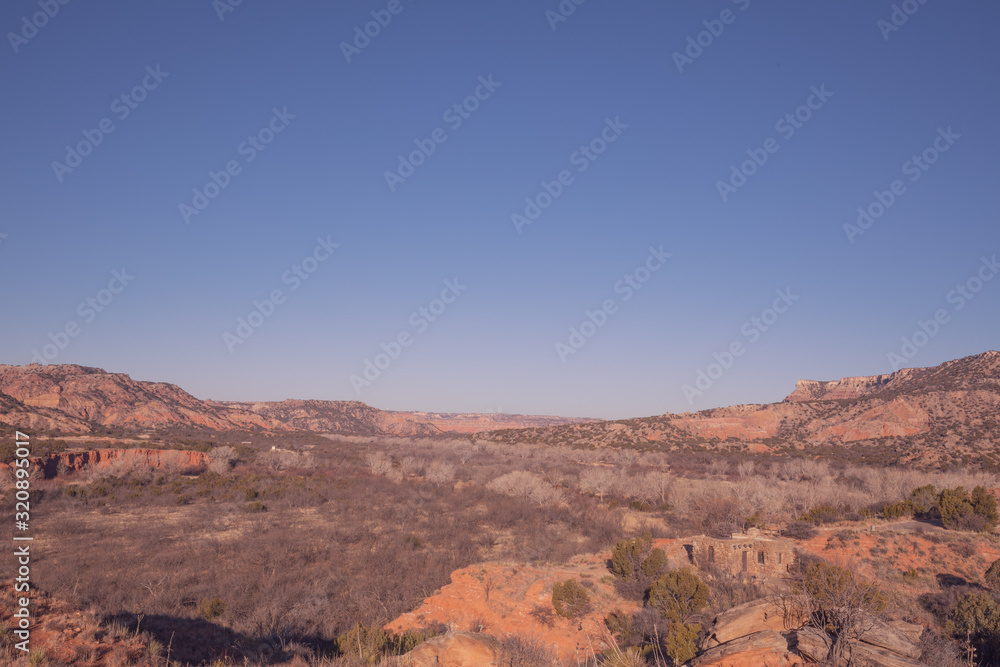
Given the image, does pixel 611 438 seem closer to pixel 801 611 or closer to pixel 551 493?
pixel 551 493

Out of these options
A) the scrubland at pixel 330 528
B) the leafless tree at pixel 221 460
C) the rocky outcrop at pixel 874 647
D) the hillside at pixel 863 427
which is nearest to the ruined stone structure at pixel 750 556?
the scrubland at pixel 330 528

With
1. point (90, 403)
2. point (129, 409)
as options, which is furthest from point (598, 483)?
point (129, 409)

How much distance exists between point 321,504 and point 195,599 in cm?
1354

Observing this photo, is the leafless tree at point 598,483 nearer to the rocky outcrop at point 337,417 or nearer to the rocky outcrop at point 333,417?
the rocky outcrop at point 337,417

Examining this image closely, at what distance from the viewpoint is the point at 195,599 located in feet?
40.4

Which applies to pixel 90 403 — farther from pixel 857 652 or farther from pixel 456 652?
pixel 857 652

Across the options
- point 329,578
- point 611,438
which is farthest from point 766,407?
point 329,578

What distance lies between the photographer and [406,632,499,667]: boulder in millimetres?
7991

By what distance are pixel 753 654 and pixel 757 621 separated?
1.68 metres

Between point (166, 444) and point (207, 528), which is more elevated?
point (166, 444)

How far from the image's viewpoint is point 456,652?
8.18m

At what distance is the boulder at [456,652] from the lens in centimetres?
799

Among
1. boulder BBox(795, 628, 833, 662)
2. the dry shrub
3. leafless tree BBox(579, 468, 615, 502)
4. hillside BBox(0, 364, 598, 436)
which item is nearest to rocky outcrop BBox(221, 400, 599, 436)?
hillside BBox(0, 364, 598, 436)

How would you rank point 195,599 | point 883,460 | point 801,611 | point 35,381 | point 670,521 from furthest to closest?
point 35,381, point 883,460, point 670,521, point 195,599, point 801,611
